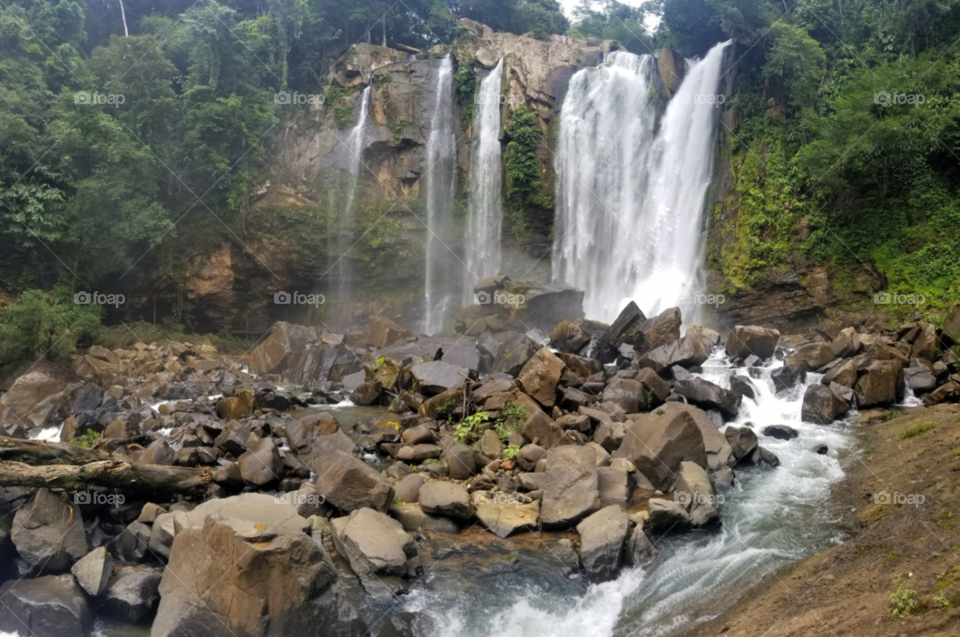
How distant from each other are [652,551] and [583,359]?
8620mm

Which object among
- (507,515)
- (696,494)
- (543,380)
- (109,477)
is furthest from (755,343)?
(109,477)

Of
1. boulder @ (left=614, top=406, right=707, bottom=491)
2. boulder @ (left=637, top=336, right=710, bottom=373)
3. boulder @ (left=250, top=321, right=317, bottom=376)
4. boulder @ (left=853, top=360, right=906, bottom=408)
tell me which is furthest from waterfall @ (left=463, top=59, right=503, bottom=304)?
boulder @ (left=614, top=406, right=707, bottom=491)

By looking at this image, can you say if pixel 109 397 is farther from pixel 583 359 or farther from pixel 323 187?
pixel 323 187

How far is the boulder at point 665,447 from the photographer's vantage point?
1000 centimetres

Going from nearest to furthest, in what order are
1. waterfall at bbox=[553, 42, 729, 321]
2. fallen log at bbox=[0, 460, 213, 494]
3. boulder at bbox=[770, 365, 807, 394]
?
fallen log at bbox=[0, 460, 213, 494]
boulder at bbox=[770, 365, 807, 394]
waterfall at bbox=[553, 42, 729, 321]

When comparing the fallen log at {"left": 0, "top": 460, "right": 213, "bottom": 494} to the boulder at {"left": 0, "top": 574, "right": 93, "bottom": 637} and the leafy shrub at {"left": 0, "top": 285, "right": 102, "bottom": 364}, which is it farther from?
the leafy shrub at {"left": 0, "top": 285, "right": 102, "bottom": 364}

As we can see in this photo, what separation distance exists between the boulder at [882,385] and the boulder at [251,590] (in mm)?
12147

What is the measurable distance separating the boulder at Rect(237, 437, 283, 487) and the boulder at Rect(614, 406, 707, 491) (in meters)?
5.68

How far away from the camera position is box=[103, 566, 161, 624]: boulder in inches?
264

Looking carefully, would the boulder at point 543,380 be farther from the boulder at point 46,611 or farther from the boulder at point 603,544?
the boulder at point 46,611

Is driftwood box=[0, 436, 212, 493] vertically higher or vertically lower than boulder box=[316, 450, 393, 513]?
higher

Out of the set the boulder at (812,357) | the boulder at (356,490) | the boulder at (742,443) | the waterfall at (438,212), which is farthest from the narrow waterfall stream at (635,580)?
the waterfall at (438,212)

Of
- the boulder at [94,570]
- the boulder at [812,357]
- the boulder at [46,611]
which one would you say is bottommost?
the boulder at [46,611]

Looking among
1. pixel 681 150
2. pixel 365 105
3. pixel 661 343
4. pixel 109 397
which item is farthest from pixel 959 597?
pixel 365 105
